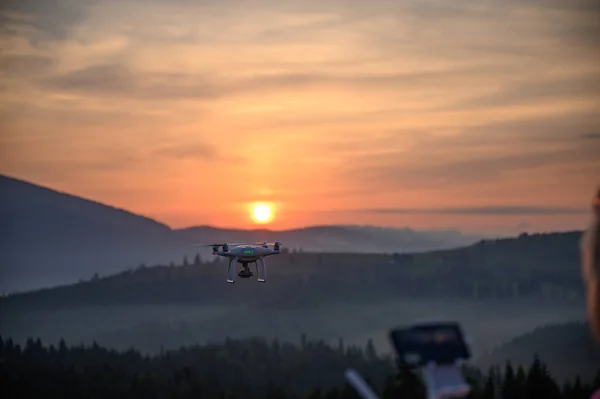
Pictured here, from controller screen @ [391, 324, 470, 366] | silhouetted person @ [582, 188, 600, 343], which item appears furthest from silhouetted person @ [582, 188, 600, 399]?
controller screen @ [391, 324, 470, 366]

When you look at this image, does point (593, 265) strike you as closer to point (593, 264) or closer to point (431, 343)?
point (593, 264)

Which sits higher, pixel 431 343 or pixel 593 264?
pixel 593 264

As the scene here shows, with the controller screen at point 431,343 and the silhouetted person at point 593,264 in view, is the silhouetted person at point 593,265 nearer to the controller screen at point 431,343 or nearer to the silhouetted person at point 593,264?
the silhouetted person at point 593,264

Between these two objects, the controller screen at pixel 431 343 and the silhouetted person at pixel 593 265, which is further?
the controller screen at pixel 431 343

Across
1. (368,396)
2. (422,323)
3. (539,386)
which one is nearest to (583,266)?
(422,323)

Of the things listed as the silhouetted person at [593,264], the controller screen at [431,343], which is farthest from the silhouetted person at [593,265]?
the controller screen at [431,343]

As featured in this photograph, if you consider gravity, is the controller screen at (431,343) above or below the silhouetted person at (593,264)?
below

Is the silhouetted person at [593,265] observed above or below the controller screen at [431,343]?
above

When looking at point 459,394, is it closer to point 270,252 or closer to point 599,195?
point 599,195

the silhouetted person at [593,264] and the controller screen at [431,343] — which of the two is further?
the controller screen at [431,343]

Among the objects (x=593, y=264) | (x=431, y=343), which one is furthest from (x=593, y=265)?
(x=431, y=343)

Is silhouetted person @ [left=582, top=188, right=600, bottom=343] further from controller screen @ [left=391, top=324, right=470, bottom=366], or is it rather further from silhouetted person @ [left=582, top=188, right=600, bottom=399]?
controller screen @ [left=391, top=324, right=470, bottom=366]
